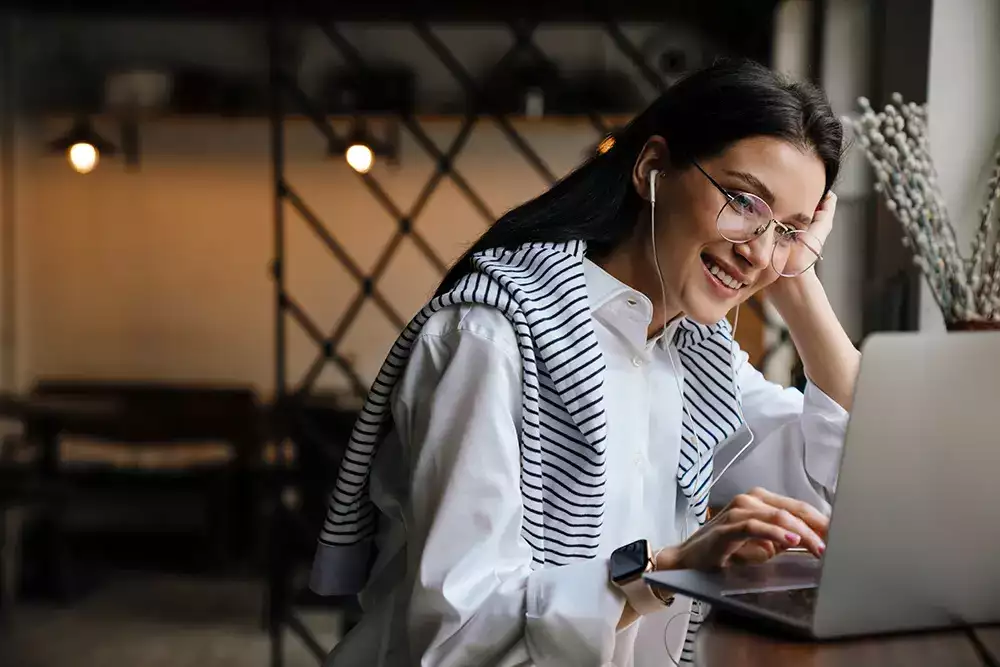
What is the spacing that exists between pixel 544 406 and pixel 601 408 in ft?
0.19

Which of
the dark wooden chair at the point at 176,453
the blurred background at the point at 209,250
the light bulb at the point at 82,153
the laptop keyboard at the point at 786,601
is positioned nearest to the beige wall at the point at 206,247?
the blurred background at the point at 209,250

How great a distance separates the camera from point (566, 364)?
107 cm

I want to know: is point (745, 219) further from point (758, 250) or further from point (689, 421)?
point (689, 421)

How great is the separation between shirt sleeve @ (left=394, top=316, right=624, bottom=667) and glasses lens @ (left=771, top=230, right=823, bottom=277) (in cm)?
34

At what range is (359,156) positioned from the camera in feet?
12.1

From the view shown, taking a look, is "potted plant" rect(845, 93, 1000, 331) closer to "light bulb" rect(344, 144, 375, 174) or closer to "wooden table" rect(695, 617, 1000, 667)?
"wooden table" rect(695, 617, 1000, 667)

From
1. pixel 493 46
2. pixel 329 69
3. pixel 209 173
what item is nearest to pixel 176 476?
pixel 209 173

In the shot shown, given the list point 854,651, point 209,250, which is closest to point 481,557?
point 854,651

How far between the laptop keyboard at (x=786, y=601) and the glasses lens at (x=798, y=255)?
0.44 m

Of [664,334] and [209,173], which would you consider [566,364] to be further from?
[209,173]

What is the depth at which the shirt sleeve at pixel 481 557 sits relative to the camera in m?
0.93

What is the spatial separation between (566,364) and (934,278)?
738mm

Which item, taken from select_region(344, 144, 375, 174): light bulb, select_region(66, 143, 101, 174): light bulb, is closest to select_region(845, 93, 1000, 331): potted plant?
select_region(344, 144, 375, 174): light bulb

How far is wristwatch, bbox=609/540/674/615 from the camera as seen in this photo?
2.98 feet
